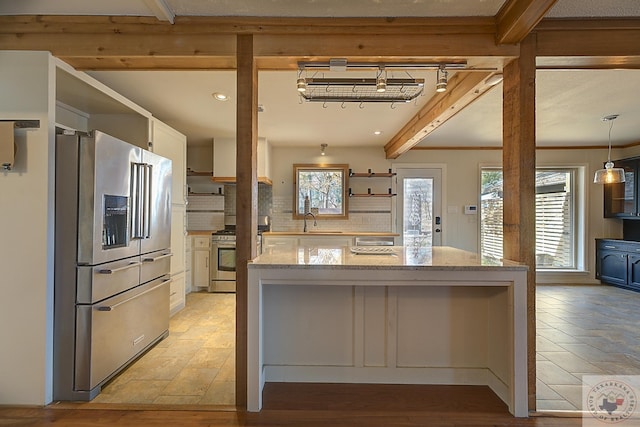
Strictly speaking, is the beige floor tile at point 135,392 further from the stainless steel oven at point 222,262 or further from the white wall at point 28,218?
the stainless steel oven at point 222,262

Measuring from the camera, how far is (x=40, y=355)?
1954mm

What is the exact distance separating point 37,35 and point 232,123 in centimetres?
224

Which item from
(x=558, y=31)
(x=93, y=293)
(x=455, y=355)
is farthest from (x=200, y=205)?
(x=558, y=31)

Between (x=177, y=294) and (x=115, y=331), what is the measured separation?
1.68 meters

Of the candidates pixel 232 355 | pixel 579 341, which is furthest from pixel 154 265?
pixel 579 341

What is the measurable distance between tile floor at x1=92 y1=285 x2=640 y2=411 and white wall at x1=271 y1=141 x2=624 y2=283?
4.82 ft

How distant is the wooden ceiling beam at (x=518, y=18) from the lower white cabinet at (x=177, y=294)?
12.3 feet

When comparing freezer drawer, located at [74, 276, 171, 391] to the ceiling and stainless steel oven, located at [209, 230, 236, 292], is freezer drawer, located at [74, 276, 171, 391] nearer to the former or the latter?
the ceiling

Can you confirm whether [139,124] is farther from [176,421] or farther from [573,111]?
[573,111]

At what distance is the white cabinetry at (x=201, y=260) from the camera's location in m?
4.86

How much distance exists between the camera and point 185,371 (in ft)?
7.98

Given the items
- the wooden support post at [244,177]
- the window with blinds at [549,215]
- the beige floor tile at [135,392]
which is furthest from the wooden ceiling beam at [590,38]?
the window with blinds at [549,215]

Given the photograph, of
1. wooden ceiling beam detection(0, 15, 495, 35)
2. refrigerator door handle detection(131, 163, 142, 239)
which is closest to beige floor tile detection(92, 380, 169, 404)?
refrigerator door handle detection(131, 163, 142, 239)

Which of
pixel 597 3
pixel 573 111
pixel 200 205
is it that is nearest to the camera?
pixel 597 3
